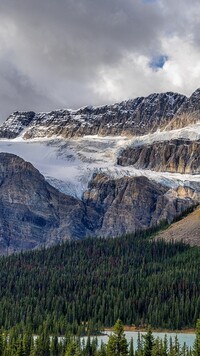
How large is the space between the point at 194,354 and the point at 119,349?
14113 millimetres

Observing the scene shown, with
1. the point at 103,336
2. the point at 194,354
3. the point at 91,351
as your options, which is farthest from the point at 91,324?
the point at 194,354

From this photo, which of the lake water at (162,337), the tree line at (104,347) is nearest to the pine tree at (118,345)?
the tree line at (104,347)

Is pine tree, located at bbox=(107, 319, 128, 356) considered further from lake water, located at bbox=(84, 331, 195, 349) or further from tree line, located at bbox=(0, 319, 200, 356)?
lake water, located at bbox=(84, 331, 195, 349)

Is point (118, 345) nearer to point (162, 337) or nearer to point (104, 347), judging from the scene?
point (104, 347)

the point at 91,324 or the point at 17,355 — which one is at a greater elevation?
the point at 91,324

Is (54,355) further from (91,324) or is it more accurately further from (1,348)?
(91,324)

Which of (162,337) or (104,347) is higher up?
(162,337)

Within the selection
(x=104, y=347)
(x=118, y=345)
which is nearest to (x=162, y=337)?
(x=104, y=347)

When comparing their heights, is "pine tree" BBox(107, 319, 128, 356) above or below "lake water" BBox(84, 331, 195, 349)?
below

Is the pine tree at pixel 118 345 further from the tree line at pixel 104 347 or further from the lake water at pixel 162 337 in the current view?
the lake water at pixel 162 337

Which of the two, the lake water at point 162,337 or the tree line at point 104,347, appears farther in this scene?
the lake water at point 162,337

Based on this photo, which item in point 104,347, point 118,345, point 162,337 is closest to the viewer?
point 118,345

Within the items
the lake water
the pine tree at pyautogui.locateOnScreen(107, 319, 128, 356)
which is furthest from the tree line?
the lake water

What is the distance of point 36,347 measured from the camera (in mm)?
151000
